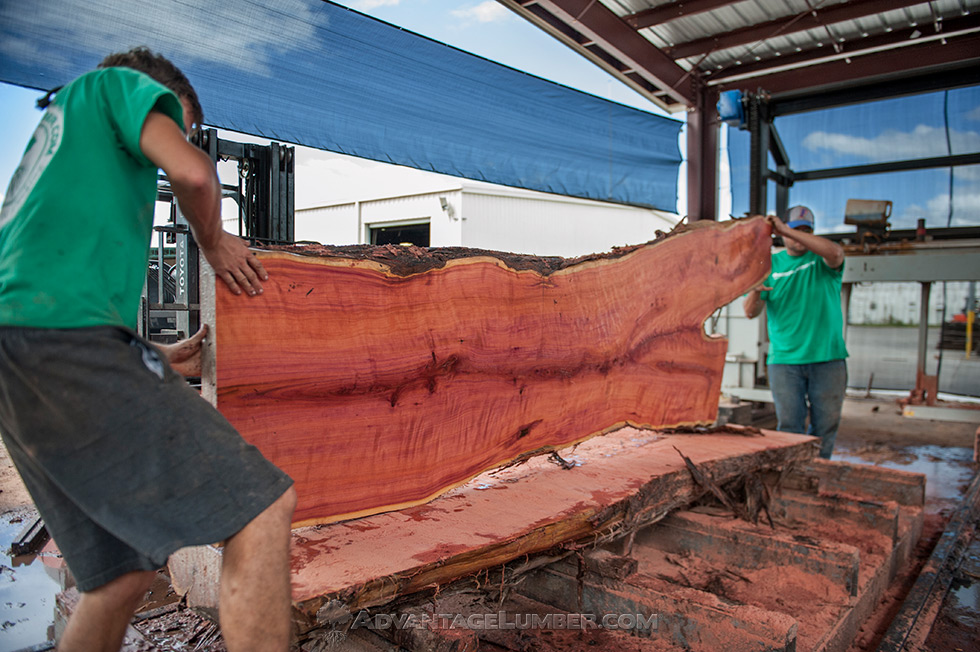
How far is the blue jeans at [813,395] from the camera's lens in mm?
3746

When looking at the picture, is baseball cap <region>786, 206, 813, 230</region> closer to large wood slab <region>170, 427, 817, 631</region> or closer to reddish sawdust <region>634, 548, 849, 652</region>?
large wood slab <region>170, 427, 817, 631</region>

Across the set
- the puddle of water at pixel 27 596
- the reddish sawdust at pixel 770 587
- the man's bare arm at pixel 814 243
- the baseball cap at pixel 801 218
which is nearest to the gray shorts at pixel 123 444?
→ the puddle of water at pixel 27 596

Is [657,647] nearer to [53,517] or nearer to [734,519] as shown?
[734,519]

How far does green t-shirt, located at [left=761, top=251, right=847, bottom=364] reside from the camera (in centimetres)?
373

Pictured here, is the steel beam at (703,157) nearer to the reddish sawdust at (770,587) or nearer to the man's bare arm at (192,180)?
the reddish sawdust at (770,587)

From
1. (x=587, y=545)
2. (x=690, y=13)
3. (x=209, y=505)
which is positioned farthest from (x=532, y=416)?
(x=690, y=13)

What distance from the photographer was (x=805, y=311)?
12.4 ft

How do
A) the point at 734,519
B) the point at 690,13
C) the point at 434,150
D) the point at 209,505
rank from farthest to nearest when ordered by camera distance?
the point at 690,13 → the point at 434,150 → the point at 734,519 → the point at 209,505

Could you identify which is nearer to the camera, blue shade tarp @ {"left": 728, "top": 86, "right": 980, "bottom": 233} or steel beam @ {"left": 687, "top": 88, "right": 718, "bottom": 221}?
blue shade tarp @ {"left": 728, "top": 86, "right": 980, "bottom": 233}

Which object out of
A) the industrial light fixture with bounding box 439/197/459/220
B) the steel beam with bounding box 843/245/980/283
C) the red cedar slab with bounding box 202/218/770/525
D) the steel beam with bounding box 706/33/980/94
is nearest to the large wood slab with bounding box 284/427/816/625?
the red cedar slab with bounding box 202/218/770/525

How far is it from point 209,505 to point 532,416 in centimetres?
141

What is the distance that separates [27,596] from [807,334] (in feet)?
12.8

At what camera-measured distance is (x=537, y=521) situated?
181cm

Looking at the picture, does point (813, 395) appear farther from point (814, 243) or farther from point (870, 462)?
point (870, 462)
